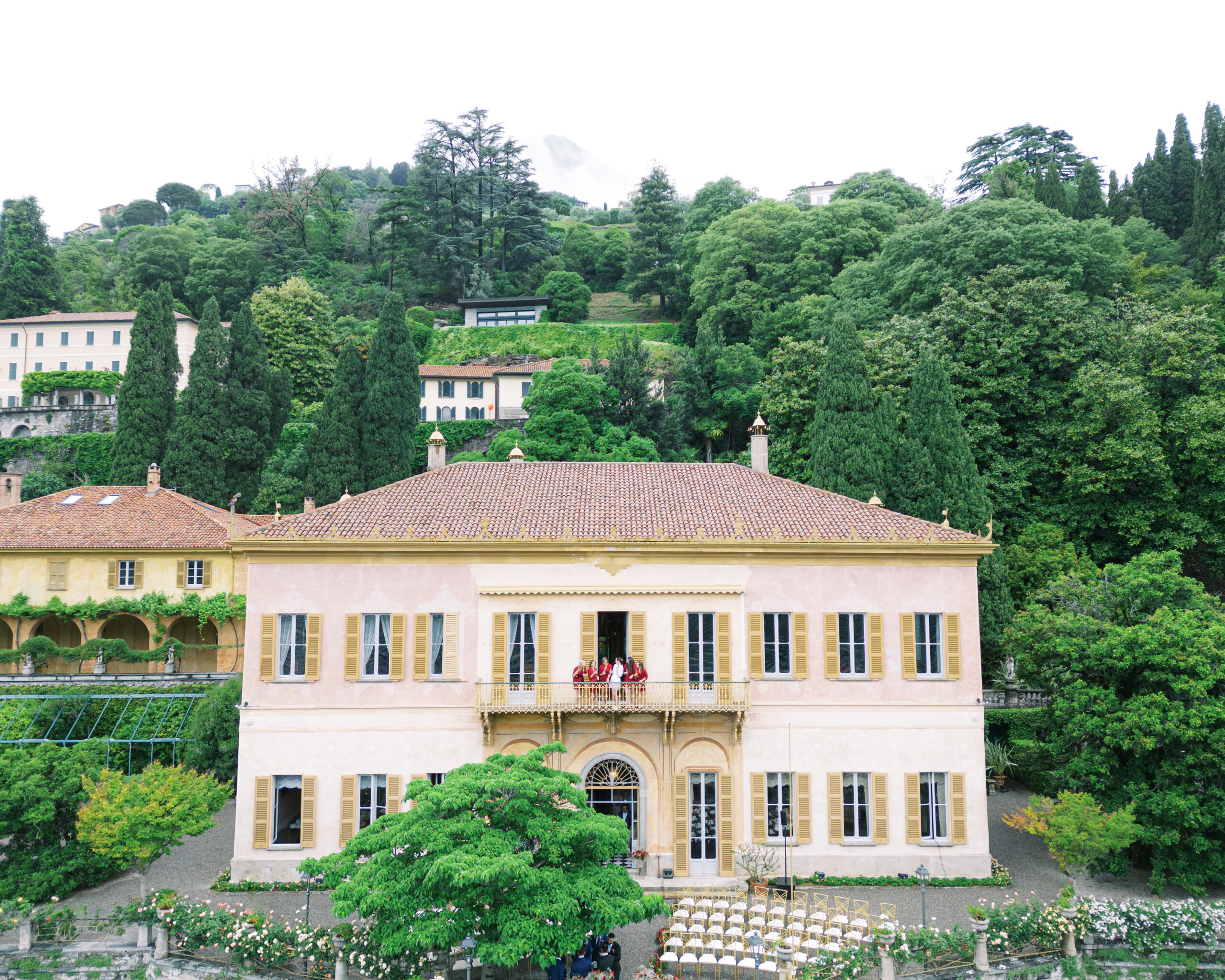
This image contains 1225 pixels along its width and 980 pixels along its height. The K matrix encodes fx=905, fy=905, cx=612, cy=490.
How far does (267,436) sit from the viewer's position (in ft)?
168

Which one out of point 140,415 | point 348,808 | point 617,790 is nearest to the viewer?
point 348,808

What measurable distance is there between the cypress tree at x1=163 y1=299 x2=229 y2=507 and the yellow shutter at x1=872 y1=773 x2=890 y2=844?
36.1 metres

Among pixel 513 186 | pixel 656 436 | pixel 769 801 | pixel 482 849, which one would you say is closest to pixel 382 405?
pixel 656 436

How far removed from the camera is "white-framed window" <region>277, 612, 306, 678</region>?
2394cm

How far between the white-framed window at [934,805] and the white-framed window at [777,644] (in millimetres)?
4553

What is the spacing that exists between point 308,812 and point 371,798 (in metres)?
1.58

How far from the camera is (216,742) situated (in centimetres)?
2789

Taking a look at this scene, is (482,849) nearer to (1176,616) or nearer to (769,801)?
(769,801)

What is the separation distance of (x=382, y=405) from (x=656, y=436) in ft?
48.3

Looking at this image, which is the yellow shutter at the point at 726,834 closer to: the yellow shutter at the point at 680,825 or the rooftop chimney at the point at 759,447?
the yellow shutter at the point at 680,825

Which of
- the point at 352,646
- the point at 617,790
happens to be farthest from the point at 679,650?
the point at 352,646

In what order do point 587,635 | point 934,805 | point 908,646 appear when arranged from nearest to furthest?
point 934,805 → point 587,635 → point 908,646

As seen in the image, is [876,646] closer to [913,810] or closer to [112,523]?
[913,810]

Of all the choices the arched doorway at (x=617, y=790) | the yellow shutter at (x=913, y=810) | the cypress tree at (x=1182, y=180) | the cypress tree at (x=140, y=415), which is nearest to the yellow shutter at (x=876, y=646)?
the yellow shutter at (x=913, y=810)
